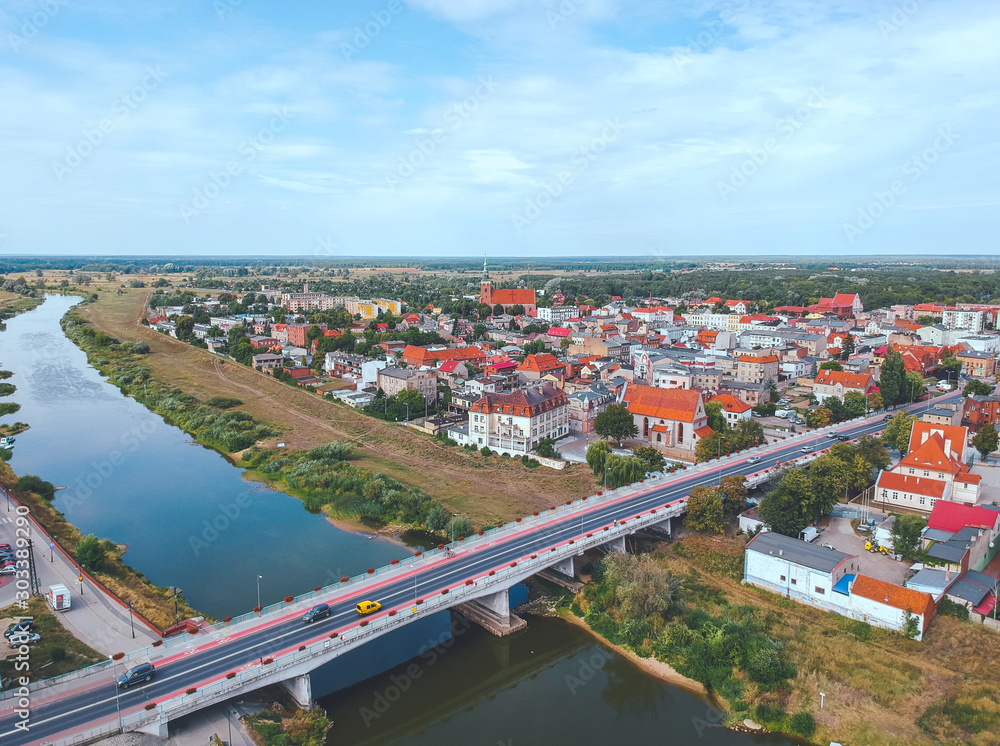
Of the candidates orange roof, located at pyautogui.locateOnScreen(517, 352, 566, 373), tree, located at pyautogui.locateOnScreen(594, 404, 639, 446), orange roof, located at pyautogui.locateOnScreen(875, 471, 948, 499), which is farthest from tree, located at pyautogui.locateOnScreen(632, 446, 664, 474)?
orange roof, located at pyautogui.locateOnScreen(517, 352, 566, 373)

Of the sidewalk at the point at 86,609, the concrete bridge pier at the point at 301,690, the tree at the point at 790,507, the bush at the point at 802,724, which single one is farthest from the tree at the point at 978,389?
the sidewalk at the point at 86,609

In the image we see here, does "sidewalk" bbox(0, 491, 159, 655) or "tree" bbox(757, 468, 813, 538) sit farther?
"tree" bbox(757, 468, 813, 538)

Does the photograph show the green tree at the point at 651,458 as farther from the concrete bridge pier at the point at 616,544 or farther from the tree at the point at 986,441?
the tree at the point at 986,441

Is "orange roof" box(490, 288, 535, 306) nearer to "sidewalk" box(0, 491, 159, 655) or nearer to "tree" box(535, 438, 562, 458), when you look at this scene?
"tree" box(535, 438, 562, 458)

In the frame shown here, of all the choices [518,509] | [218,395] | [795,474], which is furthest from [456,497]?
[218,395]

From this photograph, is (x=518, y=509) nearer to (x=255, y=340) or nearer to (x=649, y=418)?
(x=649, y=418)
